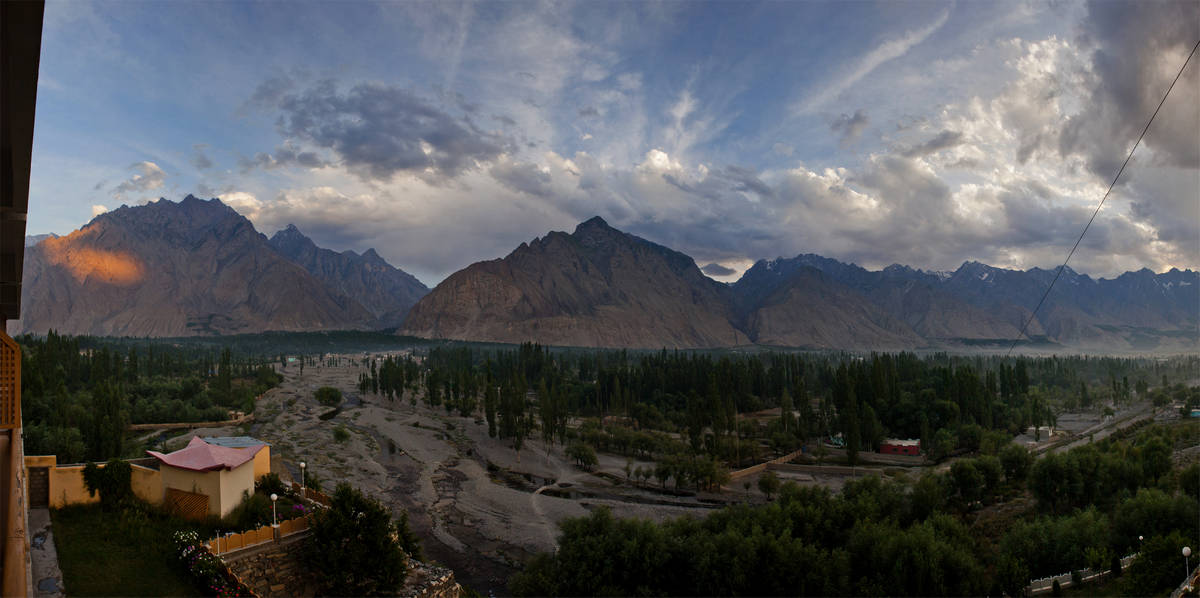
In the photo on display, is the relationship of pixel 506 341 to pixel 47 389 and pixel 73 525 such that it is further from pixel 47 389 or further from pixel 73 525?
pixel 73 525

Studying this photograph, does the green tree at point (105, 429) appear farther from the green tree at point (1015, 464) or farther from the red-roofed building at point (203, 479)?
the green tree at point (1015, 464)

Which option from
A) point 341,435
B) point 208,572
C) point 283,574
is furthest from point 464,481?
point 208,572

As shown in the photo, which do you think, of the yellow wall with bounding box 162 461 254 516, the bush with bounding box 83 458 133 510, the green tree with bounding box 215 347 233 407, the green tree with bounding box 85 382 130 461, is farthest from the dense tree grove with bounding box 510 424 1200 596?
the green tree with bounding box 215 347 233 407

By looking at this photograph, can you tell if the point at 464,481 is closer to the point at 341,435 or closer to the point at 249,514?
the point at 341,435

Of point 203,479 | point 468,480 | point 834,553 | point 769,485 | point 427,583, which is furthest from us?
point 468,480

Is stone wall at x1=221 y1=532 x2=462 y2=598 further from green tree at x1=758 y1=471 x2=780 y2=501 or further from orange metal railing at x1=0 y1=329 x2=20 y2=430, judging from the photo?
green tree at x1=758 y1=471 x2=780 y2=501

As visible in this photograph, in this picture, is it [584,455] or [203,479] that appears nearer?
[203,479]

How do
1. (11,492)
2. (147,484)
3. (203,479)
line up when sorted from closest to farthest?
(11,492), (203,479), (147,484)
